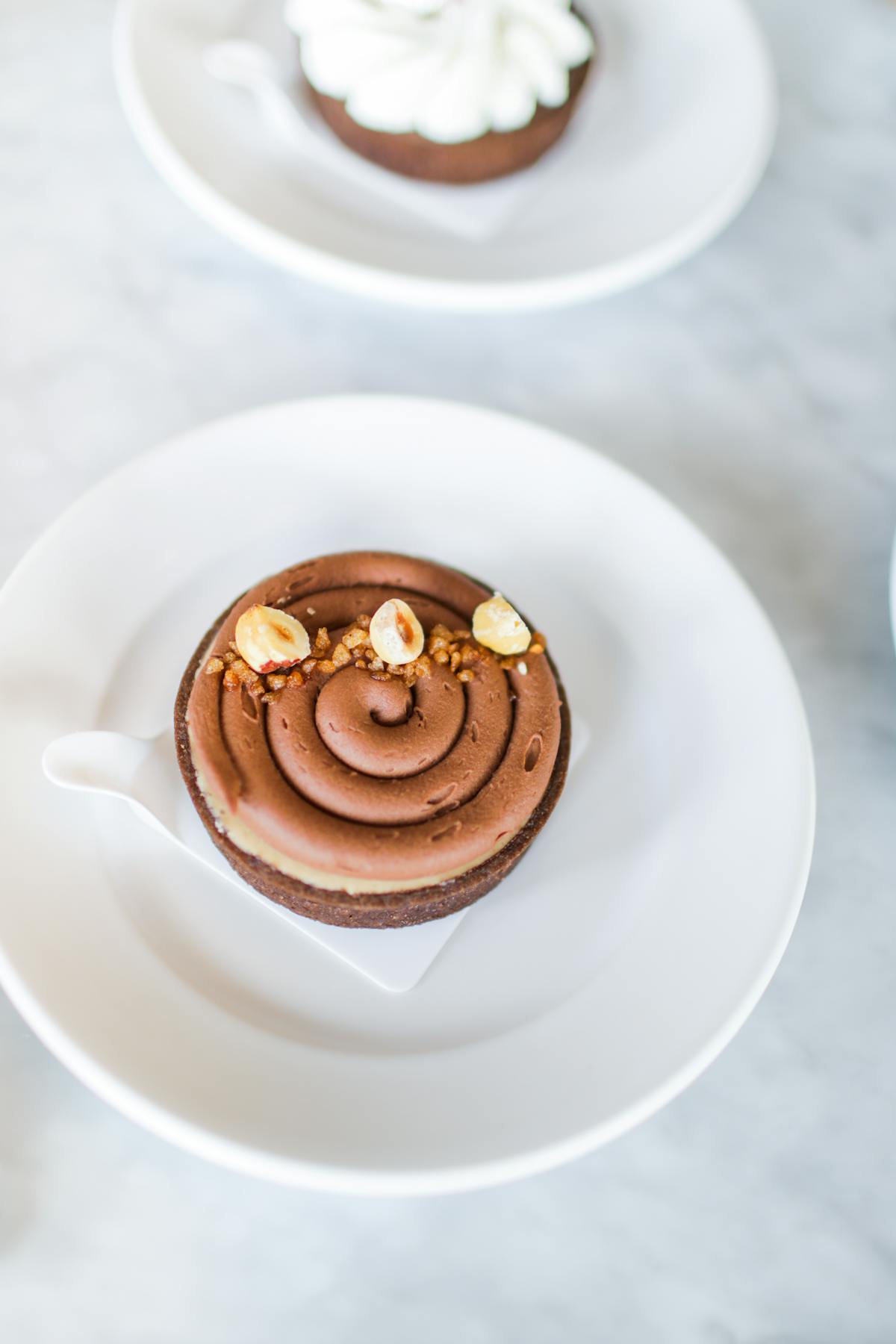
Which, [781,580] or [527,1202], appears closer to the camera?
[527,1202]

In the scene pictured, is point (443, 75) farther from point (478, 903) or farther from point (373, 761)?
point (478, 903)

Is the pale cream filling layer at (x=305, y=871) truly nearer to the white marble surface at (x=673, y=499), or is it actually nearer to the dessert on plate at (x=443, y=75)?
the white marble surface at (x=673, y=499)

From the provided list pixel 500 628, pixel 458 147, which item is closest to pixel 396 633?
pixel 500 628

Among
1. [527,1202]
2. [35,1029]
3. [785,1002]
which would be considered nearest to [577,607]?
[785,1002]

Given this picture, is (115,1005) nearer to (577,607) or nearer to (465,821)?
(465,821)

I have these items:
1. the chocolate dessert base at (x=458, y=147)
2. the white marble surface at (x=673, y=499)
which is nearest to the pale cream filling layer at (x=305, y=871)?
the white marble surface at (x=673, y=499)

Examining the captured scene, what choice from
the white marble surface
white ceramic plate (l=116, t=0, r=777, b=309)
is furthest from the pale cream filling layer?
white ceramic plate (l=116, t=0, r=777, b=309)
